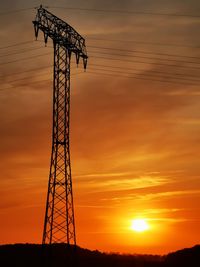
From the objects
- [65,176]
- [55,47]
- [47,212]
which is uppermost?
[55,47]

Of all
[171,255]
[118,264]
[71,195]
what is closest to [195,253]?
[171,255]

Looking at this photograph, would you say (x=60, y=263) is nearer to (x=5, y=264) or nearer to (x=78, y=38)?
(x=5, y=264)

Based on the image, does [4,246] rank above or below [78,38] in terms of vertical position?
below

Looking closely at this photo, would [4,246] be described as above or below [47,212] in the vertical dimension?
above

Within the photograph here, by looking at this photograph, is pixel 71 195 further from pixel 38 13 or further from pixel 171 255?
pixel 171 255

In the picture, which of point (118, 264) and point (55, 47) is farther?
point (118, 264)

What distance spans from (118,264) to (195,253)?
840 inches

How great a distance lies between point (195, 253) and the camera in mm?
107062

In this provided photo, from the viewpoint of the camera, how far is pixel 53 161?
60.2m

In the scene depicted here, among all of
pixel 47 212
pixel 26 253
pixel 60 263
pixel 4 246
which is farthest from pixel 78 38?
pixel 4 246

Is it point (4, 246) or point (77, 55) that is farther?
point (4, 246)

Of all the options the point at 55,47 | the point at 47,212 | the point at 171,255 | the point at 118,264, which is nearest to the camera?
the point at 47,212

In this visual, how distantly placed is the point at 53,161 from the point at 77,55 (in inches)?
526

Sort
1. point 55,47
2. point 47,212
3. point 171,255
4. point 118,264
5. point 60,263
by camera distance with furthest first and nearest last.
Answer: point 118,264, point 171,255, point 60,263, point 55,47, point 47,212
